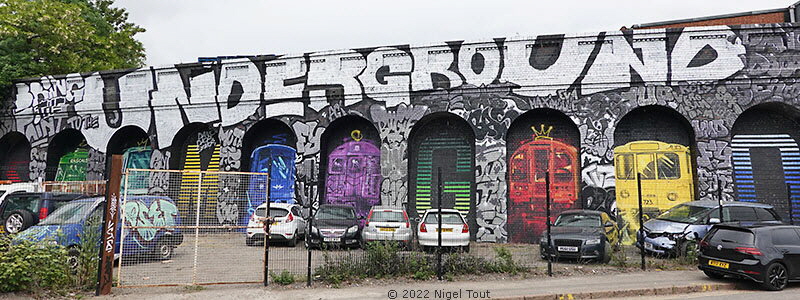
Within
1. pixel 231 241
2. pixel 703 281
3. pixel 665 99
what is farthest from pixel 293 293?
pixel 665 99

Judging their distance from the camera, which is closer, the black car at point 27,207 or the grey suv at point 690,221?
the black car at point 27,207

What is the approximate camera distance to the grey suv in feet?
41.1

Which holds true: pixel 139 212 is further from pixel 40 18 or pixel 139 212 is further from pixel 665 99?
pixel 40 18

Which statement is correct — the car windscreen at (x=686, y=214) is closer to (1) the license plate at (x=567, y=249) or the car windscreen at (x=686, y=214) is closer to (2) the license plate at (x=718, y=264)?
(2) the license plate at (x=718, y=264)

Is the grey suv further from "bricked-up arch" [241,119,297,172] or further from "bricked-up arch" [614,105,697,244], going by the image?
"bricked-up arch" [241,119,297,172]

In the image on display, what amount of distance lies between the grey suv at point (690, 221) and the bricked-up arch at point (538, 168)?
3779 mm

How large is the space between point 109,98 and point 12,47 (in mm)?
6067

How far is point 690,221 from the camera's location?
515 inches

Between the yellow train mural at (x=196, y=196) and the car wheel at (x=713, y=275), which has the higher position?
the yellow train mural at (x=196, y=196)

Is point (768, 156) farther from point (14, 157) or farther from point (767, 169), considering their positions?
point (14, 157)

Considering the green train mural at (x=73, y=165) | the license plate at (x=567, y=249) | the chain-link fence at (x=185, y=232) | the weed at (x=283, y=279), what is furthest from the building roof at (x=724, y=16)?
the green train mural at (x=73, y=165)

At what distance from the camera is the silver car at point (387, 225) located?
1308cm

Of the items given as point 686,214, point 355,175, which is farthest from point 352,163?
point 686,214

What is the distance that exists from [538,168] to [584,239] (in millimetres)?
5963
